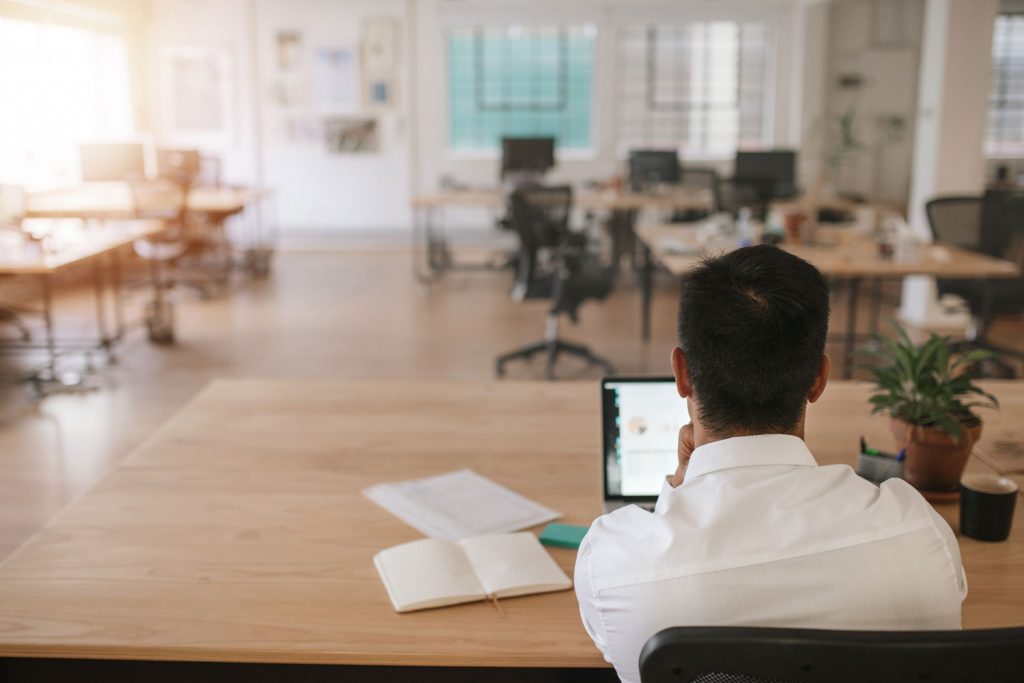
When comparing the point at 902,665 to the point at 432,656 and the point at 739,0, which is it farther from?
the point at 739,0

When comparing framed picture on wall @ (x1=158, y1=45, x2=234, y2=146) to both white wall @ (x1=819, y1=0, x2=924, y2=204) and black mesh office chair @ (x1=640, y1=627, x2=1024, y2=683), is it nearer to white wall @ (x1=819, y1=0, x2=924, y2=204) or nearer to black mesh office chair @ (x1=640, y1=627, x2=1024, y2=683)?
white wall @ (x1=819, y1=0, x2=924, y2=204)

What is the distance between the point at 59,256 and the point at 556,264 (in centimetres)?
266

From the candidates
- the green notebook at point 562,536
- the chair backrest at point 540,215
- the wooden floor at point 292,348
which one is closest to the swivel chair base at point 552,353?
the wooden floor at point 292,348

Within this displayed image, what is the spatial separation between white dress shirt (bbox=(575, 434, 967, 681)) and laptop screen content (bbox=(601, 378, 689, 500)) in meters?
0.66

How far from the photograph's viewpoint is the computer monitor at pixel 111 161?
8.06 metres

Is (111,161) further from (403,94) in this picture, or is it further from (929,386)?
(929,386)

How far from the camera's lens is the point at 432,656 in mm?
1357

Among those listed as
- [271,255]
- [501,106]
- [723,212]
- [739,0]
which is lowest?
[271,255]

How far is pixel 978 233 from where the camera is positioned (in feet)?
17.8

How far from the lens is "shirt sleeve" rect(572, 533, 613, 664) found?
1.13m

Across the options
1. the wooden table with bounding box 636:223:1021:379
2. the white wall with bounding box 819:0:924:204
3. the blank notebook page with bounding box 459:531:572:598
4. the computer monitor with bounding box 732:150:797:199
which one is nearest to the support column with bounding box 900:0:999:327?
the wooden table with bounding box 636:223:1021:379

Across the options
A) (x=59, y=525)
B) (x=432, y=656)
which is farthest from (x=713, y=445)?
(x=59, y=525)

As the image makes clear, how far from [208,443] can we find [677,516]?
142 centimetres

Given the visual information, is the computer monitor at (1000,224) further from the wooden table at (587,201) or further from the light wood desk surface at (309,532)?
the light wood desk surface at (309,532)
